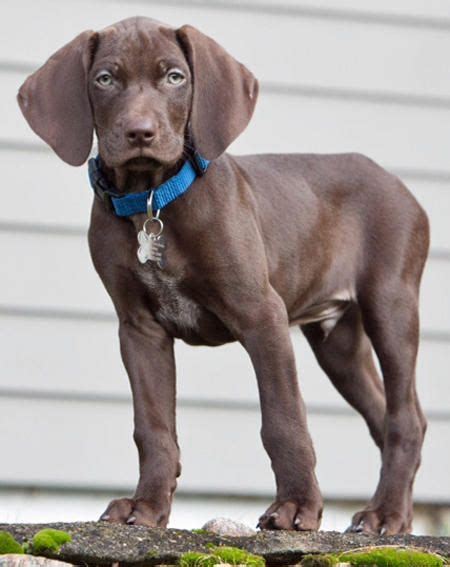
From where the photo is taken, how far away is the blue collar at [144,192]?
14.4ft

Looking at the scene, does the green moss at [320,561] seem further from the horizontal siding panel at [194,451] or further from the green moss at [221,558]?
the horizontal siding panel at [194,451]

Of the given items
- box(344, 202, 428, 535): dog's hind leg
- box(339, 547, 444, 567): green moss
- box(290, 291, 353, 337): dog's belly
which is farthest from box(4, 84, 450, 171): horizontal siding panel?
box(339, 547, 444, 567): green moss

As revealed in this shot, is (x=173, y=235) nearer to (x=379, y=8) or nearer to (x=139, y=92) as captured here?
(x=139, y=92)

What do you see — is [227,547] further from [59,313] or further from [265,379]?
[59,313]

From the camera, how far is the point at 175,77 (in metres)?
4.25

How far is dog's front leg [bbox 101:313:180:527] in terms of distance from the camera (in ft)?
13.9

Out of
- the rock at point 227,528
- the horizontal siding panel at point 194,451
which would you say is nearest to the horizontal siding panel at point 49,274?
the horizontal siding panel at point 194,451

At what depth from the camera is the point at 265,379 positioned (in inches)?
171

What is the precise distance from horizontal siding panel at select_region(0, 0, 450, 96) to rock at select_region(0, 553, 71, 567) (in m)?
3.23

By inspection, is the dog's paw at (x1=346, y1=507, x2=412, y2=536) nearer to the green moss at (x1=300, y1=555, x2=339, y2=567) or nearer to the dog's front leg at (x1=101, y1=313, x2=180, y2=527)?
the dog's front leg at (x1=101, y1=313, x2=180, y2=527)

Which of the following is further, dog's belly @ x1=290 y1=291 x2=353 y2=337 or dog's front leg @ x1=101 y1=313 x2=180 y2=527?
dog's belly @ x1=290 y1=291 x2=353 y2=337

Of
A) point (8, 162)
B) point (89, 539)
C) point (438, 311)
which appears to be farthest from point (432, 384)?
point (89, 539)

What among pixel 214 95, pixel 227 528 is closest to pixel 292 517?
pixel 227 528

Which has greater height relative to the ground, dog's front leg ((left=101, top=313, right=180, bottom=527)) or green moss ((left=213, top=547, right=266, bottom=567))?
dog's front leg ((left=101, top=313, right=180, bottom=527))
